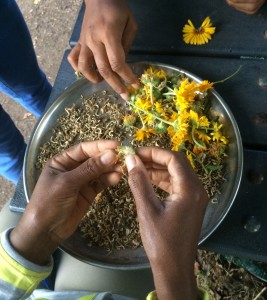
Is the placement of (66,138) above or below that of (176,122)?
below

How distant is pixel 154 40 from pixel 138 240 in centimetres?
64

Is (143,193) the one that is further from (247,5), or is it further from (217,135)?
(247,5)

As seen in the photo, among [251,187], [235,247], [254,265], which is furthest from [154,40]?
[254,265]

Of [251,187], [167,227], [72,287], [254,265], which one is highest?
[251,187]

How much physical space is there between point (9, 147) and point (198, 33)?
97 centimetres

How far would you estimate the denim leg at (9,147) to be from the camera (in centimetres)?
175

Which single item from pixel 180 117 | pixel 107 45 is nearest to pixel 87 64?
pixel 107 45

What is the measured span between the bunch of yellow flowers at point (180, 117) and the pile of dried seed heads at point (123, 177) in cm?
4

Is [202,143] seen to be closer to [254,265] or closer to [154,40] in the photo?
[154,40]

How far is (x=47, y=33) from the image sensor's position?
8.92 ft

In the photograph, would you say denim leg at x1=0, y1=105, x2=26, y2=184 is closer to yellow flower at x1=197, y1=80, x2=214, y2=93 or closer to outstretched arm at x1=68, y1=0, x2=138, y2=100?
outstretched arm at x1=68, y1=0, x2=138, y2=100

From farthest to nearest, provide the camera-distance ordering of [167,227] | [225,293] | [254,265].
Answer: [225,293], [254,265], [167,227]

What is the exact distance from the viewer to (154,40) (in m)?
1.32

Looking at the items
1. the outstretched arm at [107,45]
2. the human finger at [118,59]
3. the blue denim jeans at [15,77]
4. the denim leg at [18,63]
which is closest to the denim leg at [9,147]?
the blue denim jeans at [15,77]
